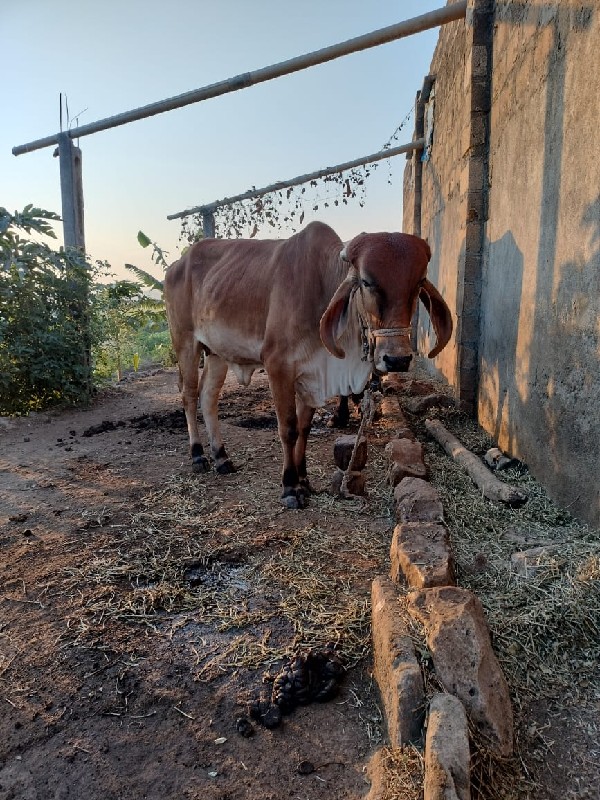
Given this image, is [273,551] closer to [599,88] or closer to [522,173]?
[599,88]

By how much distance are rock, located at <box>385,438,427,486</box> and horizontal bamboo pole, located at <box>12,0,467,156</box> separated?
371cm

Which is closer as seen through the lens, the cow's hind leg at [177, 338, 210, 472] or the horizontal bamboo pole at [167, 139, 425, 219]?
the cow's hind leg at [177, 338, 210, 472]

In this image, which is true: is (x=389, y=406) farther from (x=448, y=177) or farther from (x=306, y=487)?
(x=448, y=177)

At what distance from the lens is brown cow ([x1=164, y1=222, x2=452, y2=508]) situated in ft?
10.2

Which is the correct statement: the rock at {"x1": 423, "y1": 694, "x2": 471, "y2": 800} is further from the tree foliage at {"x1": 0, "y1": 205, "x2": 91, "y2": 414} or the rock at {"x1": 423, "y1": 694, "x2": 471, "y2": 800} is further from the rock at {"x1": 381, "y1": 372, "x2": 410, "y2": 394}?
the tree foliage at {"x1": 0, "y1": 205, "x2": 91, "y2": 414}

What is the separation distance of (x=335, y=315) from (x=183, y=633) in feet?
6.26

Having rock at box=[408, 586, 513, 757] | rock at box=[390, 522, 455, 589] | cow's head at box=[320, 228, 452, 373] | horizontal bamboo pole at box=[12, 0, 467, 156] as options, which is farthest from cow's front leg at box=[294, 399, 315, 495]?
horizontal bamboo pole at box=[12, 0, 467, 156]

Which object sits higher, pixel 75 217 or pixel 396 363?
pixel 75 217

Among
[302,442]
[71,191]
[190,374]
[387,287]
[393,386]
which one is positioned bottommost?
[302,442]

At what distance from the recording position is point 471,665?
1.74 metres

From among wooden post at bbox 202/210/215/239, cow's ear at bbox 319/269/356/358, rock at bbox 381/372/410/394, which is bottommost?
rock at bbox 381/372/410/394

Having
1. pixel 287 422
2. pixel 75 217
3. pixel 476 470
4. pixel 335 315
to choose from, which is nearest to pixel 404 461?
pixel 476 470

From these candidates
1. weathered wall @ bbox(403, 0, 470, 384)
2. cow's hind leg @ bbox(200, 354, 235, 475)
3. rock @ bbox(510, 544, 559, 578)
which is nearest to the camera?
rock @ bbox(510, 544, 559, 578)

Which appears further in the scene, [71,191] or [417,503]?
[71,191]
